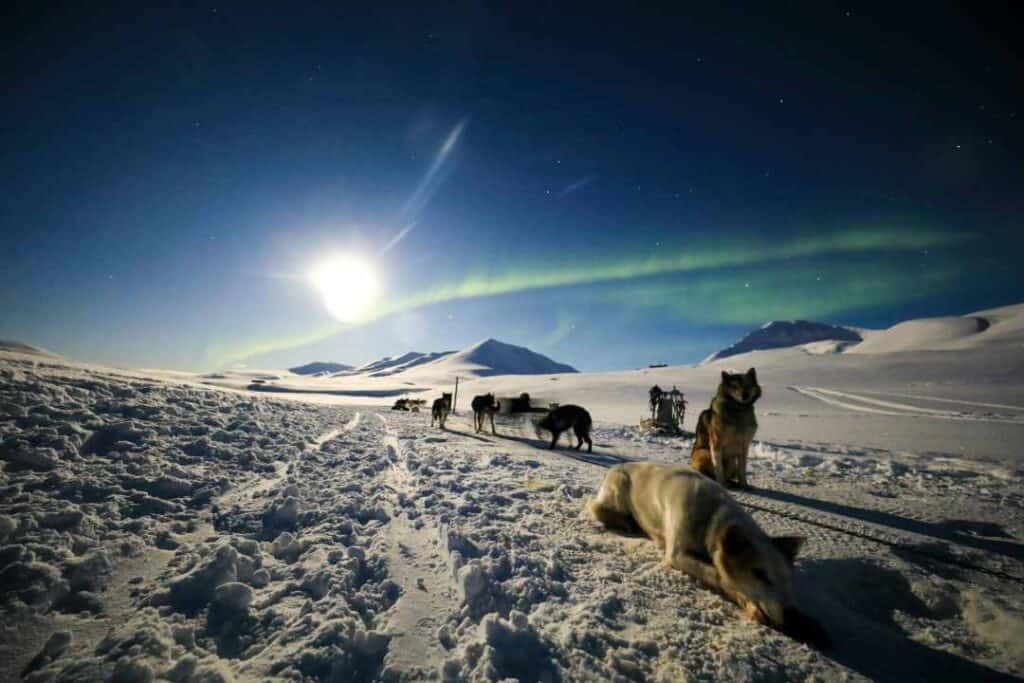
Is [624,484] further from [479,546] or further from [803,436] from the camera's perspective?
[803,436]

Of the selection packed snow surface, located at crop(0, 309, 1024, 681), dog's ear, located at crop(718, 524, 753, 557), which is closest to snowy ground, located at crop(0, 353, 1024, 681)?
packed snow surface, located at crop(0, 309, 1024, 681)

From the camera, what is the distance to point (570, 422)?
36.3ft

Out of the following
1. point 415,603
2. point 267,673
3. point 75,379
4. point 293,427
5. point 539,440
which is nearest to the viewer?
point 267,673

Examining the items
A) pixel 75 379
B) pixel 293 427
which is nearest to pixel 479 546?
pixel 293 427

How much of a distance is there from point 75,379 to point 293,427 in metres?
4.28

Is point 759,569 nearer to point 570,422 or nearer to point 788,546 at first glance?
point 788,546

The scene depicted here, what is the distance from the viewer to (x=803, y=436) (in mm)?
17859

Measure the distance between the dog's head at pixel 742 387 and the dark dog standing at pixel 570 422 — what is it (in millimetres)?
4946

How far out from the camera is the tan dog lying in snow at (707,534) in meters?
2.76

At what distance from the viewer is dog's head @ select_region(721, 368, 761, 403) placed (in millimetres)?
5953

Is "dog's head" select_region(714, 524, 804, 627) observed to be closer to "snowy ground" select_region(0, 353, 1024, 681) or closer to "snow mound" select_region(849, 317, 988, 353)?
"snowy ground" select_region(0, 353, 1024, 681)

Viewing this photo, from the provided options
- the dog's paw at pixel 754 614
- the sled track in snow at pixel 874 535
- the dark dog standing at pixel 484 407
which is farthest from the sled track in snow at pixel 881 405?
the dog's paw at pixel 754 614

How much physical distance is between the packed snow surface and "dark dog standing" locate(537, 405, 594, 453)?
3.28m

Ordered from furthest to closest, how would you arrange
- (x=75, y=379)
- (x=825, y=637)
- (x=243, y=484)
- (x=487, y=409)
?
1. (x=487, y=409)
2. (x=75, y=379)
3. (x=243, y=484)
4. (x=825, y=637)
